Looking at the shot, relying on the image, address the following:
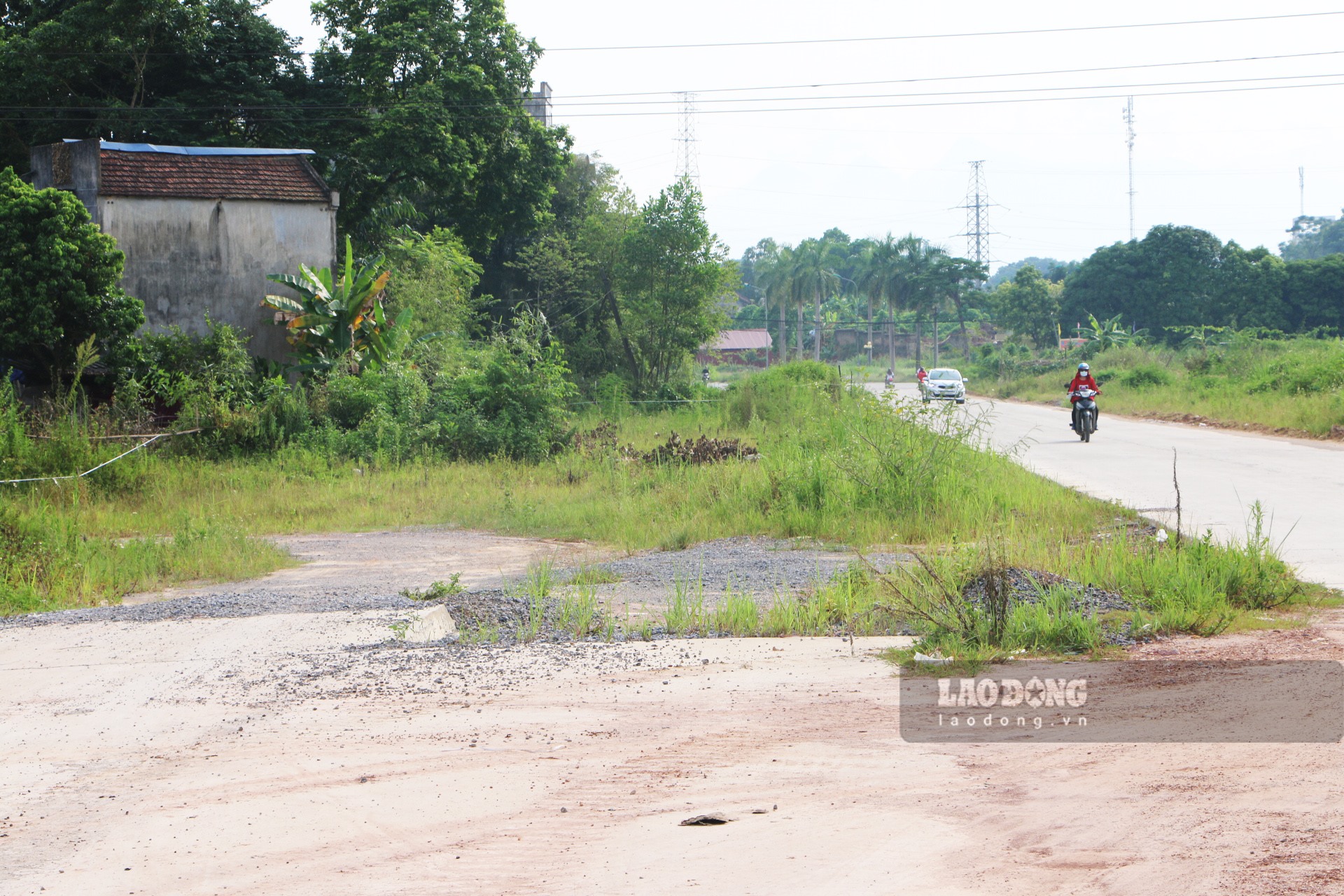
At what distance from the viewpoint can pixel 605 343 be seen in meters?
39.3

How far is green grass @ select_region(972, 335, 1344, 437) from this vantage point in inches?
983

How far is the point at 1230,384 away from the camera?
32.0 meters

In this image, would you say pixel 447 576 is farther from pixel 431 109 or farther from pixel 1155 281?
pixel 1155 281

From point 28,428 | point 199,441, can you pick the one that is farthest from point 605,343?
point 28,428

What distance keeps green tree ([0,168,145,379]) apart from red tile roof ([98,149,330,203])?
3.01 metres

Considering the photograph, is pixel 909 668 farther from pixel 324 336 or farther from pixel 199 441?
pixel 324 336

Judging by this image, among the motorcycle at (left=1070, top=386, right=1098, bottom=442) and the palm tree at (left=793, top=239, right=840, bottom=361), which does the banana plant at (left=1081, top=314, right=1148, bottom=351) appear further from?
the motorcycle at (left=1070, top=386, right=1098, bottom=442)

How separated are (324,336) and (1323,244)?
13019 centimetres

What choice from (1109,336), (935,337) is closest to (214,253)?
(1109,336)

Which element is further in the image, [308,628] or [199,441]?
[199,441]

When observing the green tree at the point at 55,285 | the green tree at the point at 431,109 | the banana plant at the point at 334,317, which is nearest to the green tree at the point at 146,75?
the green tree at the point at 431,109

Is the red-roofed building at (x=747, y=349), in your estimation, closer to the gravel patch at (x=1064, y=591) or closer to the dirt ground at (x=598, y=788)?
the gravel patch at (x=1064, y=591)

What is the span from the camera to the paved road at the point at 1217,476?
10820 millimetres

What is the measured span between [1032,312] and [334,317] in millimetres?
56283
